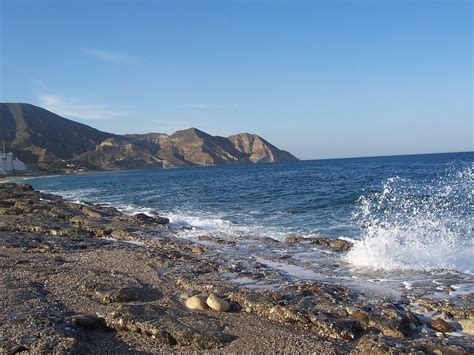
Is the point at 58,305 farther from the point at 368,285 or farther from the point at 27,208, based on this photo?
the point at 27,208

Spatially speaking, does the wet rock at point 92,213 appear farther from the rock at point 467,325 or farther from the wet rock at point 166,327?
the rock at point 467,325

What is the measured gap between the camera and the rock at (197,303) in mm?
8727

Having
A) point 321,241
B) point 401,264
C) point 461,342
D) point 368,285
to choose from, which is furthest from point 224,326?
point 321,241

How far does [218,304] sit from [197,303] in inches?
19.2

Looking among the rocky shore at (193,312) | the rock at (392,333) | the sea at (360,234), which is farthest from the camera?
the sea at (360,234)

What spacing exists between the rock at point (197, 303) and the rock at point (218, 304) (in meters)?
0.11

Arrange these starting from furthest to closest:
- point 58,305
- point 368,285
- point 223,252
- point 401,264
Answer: point 223,252
point 401,264
point 368,285
point 58,305

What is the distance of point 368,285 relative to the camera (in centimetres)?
Answer: 1080

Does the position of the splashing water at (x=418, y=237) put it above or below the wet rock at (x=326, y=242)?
above

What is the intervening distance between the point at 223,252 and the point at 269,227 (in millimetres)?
6599

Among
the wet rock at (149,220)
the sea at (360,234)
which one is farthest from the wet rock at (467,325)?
the wet rock at (149,220)

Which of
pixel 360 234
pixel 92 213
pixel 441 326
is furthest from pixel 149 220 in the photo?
pixel 441 326

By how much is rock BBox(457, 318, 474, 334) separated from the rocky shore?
17 mm

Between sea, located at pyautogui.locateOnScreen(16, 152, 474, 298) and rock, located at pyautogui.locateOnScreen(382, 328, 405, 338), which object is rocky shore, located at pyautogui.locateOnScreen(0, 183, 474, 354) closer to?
rock, located at pyautogui.locateOnScreen(382, 328, 405, 338)
